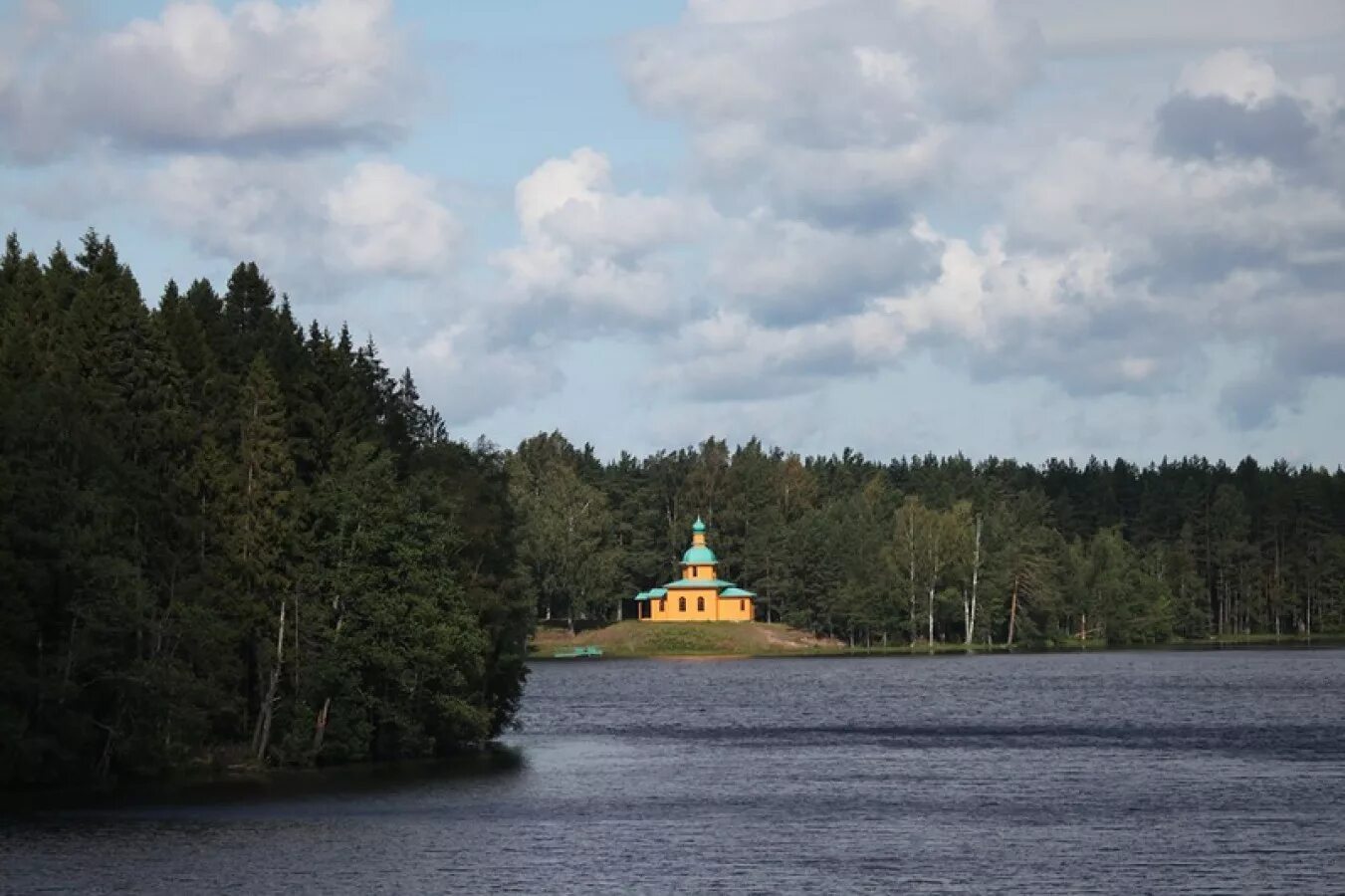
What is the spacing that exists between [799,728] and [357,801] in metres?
36.5

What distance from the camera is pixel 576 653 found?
190m

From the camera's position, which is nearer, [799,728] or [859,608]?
[799,728]

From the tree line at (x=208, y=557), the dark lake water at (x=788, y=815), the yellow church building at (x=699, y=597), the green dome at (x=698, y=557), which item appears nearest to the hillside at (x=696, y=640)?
the yellow church building at (x=699, y=597)

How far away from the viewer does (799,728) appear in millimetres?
95688

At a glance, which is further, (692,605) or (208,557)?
(692,605)

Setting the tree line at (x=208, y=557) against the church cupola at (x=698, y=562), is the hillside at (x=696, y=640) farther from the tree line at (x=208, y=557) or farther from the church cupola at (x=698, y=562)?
the tree line at (x=208, y=557)

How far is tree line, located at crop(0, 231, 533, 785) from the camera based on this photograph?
2461 inches

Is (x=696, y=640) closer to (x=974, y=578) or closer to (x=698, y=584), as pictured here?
(x=698, y=584)

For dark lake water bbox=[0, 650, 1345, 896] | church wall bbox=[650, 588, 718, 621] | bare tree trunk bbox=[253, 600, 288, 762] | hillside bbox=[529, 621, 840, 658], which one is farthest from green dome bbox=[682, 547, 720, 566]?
bare tree trunk bbox=[253, 600, 288, 762]

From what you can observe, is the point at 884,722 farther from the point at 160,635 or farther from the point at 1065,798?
the point at 160,635

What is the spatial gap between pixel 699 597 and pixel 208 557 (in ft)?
413

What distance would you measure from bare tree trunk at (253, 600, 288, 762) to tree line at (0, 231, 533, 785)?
159mm

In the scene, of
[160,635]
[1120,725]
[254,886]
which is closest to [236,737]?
[160,635]

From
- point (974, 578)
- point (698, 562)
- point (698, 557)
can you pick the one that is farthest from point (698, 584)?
point (974, 578)
